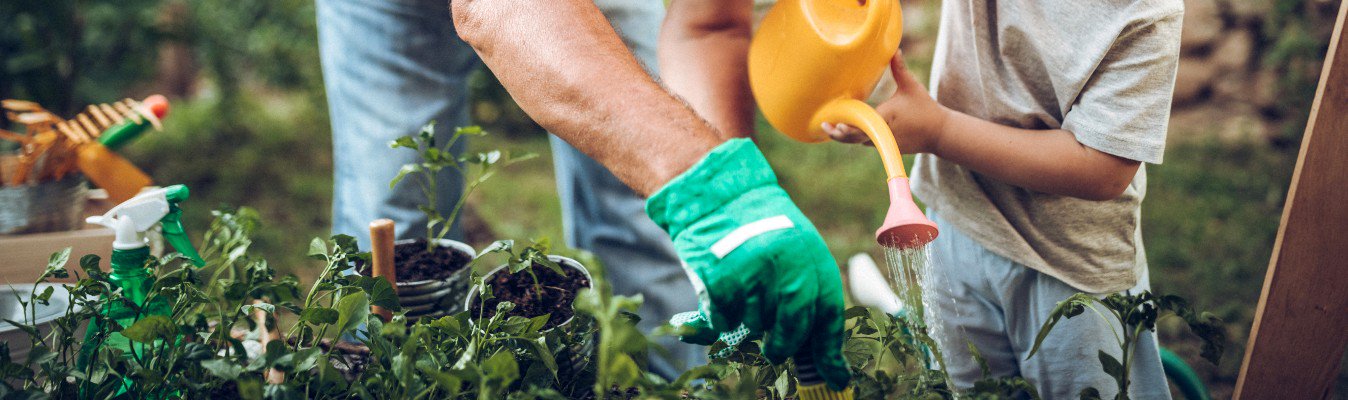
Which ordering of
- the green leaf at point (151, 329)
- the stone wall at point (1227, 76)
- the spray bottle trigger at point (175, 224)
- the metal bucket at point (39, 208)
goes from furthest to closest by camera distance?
the stone wall at point (1227, 76), the metal bucket at point (39, 208), the spray bottle trigger at point (175, 224), the green leaf at point (151, 329)

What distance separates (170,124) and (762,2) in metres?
2.69

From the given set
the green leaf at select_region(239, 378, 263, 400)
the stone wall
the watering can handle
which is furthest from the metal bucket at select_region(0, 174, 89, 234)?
the stone wall

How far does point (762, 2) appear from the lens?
12.8ft

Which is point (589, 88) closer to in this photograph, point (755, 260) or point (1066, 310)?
point (755, 260)

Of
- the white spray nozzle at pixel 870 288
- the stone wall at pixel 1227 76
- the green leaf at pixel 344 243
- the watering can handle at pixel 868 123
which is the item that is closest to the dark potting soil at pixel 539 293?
the green leaf at pixel 344 243

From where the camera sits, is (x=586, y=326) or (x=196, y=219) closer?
(x=586, y=326)

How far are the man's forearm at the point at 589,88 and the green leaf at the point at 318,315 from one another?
0.31 m

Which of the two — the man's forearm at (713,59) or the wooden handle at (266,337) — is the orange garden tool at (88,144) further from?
the man's forearm at (713,59)

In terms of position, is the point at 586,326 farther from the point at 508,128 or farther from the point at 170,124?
the point at 170,124

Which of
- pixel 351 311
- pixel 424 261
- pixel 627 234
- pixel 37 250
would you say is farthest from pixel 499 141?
pixel 351 311

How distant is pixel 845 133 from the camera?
109cm

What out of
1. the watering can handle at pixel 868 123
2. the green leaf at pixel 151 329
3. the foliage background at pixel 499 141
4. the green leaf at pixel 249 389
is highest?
the watering can handle at pixel 868 123

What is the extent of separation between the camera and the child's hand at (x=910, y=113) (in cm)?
116

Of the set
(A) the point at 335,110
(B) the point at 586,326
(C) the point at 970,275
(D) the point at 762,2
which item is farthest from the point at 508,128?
(B) the point at 586,326
